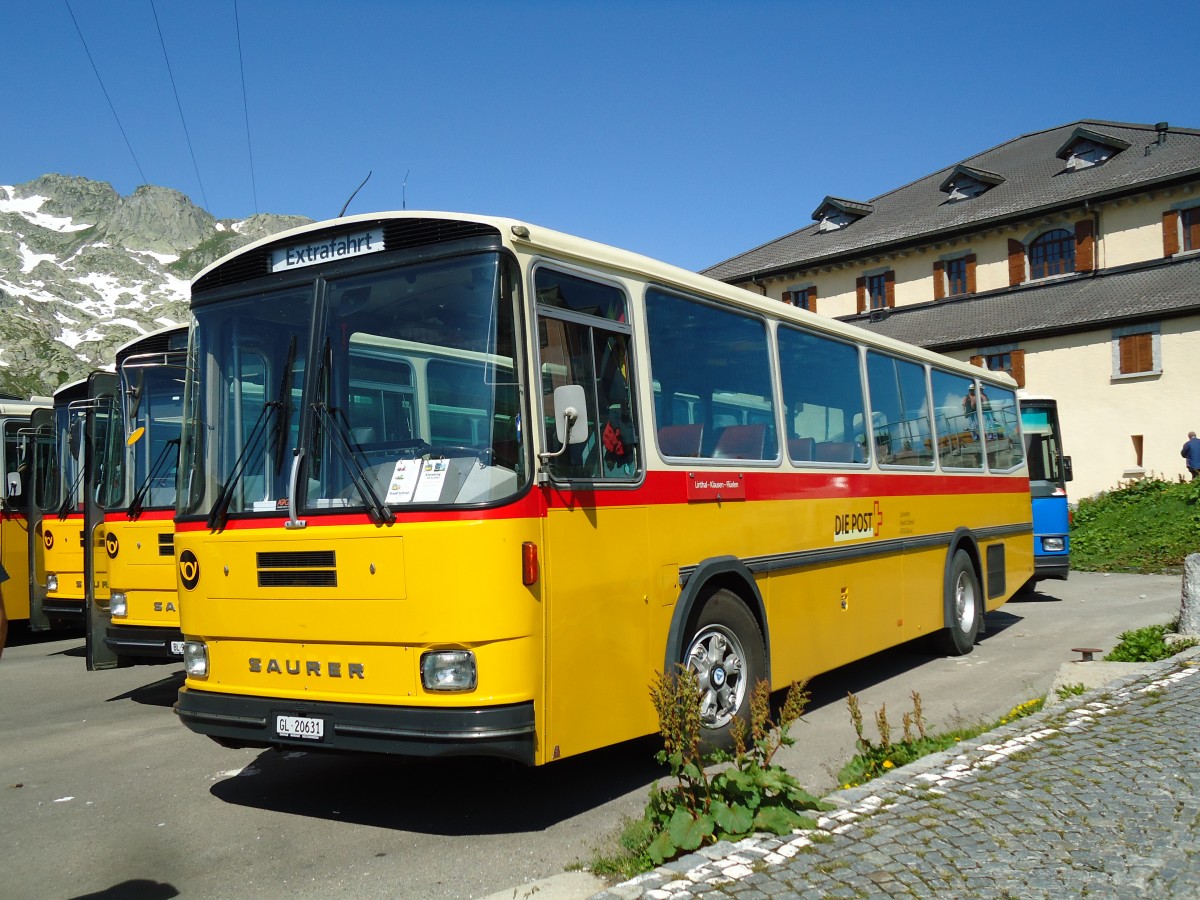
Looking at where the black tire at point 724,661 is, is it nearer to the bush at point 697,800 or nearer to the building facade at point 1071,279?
the bush at point 697,800

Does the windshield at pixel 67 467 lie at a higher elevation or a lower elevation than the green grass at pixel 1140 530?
higher

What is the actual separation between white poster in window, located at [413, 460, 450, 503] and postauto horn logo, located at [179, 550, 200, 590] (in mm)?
1588

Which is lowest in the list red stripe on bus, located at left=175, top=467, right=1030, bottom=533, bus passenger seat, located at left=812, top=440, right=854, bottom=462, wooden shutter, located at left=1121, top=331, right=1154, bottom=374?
red stripe on bus, located at left=175, top=467, right=1030, bottom=533

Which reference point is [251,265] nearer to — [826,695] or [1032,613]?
[826,695]

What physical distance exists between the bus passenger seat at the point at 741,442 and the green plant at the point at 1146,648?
3963mm

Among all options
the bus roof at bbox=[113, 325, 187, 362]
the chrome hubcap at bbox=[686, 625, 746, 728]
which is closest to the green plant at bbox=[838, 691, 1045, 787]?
the chrome hubcap at bbox=[686, 625, 746, 728]

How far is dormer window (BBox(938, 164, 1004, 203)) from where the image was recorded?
40562mm

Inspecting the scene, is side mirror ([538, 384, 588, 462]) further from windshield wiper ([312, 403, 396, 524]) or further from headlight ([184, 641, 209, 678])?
headlight ([184, 641, 209, 678])

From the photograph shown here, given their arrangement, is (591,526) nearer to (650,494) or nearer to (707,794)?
(650,494)

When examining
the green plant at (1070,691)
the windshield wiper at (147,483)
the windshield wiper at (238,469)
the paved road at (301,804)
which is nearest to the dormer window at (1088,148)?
the paved road at (301,804)

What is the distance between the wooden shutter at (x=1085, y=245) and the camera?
35438 mm

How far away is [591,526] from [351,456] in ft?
4.22

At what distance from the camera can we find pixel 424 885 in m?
4.93

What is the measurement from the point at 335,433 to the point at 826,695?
549 cm
